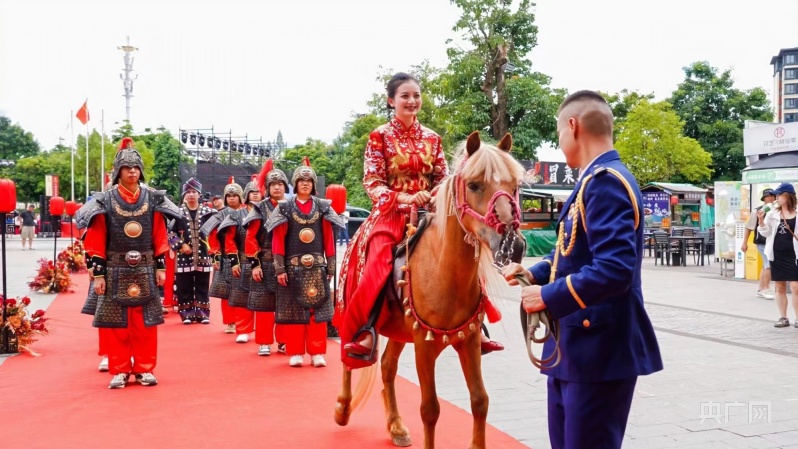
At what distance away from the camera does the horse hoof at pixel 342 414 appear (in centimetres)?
477

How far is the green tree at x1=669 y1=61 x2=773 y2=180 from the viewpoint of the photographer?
39688 mm

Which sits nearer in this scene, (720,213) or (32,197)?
(720,213)

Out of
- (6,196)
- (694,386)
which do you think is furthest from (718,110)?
(6,196)

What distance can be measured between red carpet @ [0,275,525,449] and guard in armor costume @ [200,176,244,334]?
4.97 ft

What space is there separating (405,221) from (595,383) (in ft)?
7.14

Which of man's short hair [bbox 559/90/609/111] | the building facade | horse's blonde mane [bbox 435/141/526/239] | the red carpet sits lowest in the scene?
the red carpet

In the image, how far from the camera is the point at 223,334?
917 cm

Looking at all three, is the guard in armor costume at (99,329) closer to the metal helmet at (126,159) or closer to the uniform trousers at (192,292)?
the metal helmet at (126,159)

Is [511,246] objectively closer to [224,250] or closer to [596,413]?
[596,413]

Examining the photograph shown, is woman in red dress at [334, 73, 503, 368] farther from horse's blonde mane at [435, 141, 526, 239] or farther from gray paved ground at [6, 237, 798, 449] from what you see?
horse's blonde mane at [435, 141, 526, 239]

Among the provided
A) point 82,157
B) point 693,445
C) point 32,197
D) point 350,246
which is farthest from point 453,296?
point 32,197

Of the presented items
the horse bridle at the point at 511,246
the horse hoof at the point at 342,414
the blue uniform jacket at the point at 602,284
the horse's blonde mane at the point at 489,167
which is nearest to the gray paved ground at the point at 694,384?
the horse hoof at the point at 342,414

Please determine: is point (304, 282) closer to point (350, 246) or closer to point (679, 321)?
point (350, 246)

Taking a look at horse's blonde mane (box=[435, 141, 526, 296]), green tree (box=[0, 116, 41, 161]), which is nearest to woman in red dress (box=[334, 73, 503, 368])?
horse's blonde mane (box=[435, 141, 526, 296])
